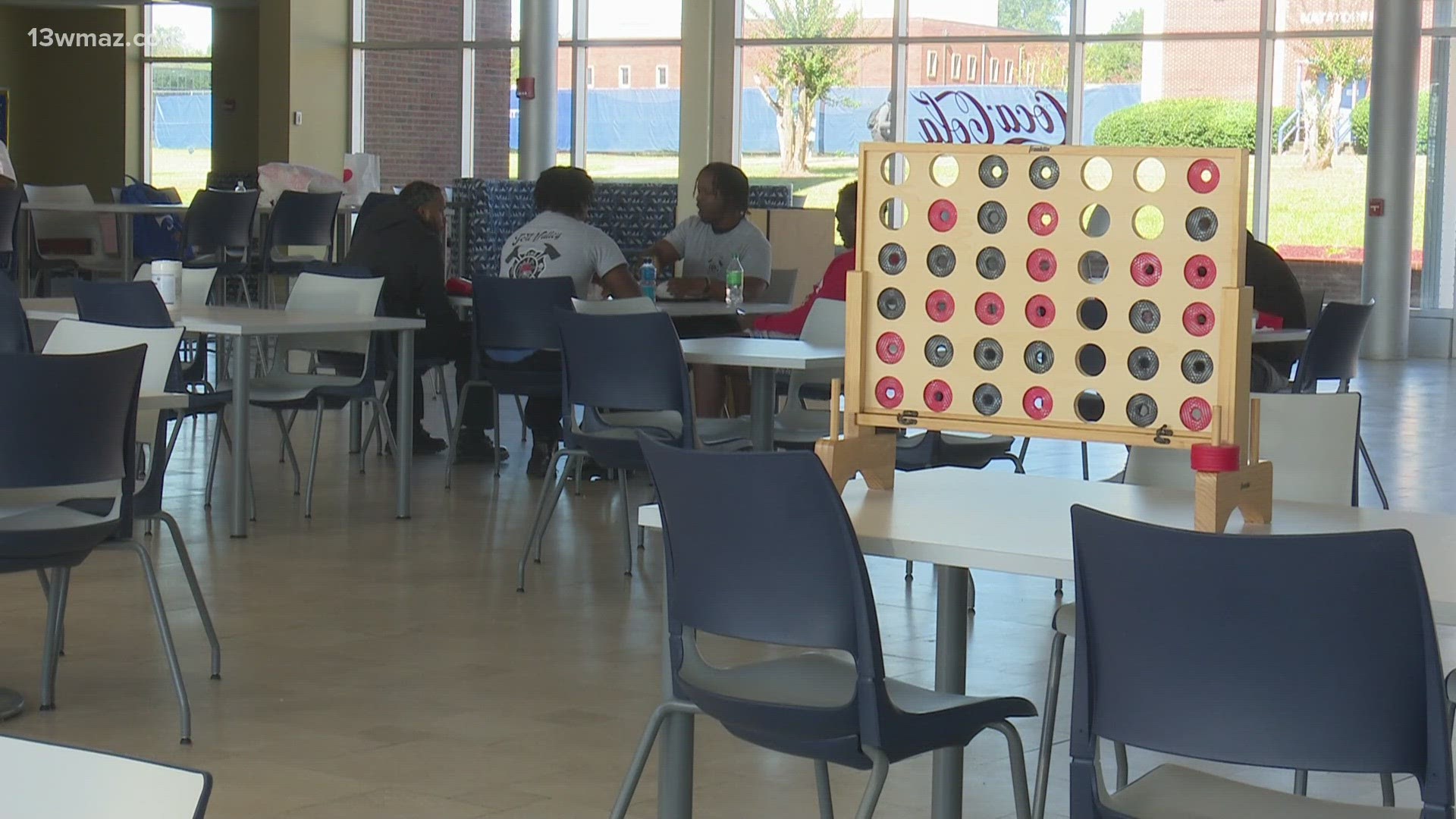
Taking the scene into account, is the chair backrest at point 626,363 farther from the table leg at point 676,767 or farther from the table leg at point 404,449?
the table leg at point 676,767

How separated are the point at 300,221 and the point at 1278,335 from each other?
247 inches

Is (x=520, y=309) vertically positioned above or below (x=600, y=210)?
below

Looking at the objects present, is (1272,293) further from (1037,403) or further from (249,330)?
(1037,403)

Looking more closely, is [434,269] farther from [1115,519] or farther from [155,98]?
[155,98]

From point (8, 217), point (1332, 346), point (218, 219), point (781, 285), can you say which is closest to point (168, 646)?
point (1332, 346)

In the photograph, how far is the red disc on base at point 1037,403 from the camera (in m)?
2.79

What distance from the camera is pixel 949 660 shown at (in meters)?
2.82

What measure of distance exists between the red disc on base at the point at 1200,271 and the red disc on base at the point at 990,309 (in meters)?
0.28

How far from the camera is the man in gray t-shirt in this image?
7.55 metres

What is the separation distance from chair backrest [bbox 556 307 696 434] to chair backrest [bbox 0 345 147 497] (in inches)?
71.3

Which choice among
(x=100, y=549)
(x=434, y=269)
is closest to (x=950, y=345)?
(x=100, y=549)

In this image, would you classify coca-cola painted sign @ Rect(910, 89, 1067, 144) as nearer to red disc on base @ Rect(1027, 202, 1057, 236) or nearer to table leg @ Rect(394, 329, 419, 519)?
table leg @ Rect(394, 329, 419, 519)

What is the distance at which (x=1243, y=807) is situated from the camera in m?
2.23

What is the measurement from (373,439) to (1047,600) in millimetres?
4071
